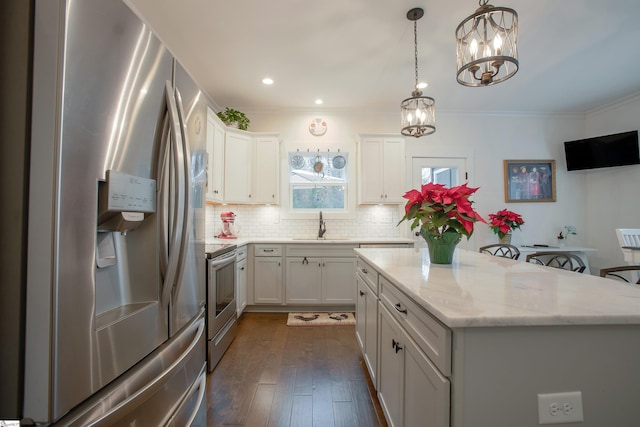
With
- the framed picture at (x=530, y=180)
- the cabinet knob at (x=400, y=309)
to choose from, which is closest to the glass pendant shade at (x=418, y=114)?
the cabinet knob at (x=400, y=309)

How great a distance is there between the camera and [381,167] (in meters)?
3.75

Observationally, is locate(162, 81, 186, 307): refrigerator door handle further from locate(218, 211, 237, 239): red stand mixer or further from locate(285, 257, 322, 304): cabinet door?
locate(218, 211, 237, 239): red stand mixer

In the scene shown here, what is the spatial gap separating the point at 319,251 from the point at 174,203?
8.49ft

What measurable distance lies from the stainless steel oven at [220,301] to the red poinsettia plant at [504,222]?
359 centimetres

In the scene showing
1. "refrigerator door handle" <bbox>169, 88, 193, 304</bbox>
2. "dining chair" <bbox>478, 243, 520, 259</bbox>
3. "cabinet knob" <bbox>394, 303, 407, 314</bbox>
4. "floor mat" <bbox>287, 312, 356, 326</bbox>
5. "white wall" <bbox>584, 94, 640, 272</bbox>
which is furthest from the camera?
"white wall" <bbox>584, 94, 640, 272</bbox>

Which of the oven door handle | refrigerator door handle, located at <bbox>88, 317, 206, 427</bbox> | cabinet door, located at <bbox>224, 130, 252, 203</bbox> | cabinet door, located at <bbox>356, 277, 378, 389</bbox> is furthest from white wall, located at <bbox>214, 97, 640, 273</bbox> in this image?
refrigerator door handle, located at <bbox>88, 317, 206, 427</bbox>

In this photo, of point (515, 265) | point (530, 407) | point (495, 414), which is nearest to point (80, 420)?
point (495, 414)

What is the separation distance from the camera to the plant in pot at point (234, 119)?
11.5ft

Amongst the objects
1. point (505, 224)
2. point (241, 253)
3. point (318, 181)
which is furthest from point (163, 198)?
point (505, 224)

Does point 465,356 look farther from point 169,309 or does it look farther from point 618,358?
point 169,309

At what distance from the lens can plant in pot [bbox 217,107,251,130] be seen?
138 inches

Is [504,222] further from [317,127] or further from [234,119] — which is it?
[234,119]

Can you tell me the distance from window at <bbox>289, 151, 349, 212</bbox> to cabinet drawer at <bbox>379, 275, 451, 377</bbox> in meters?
2.72

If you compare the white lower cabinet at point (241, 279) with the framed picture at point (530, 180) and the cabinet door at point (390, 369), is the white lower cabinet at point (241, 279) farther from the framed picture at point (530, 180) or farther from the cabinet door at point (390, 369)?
the framed picture at point (530, 180)
